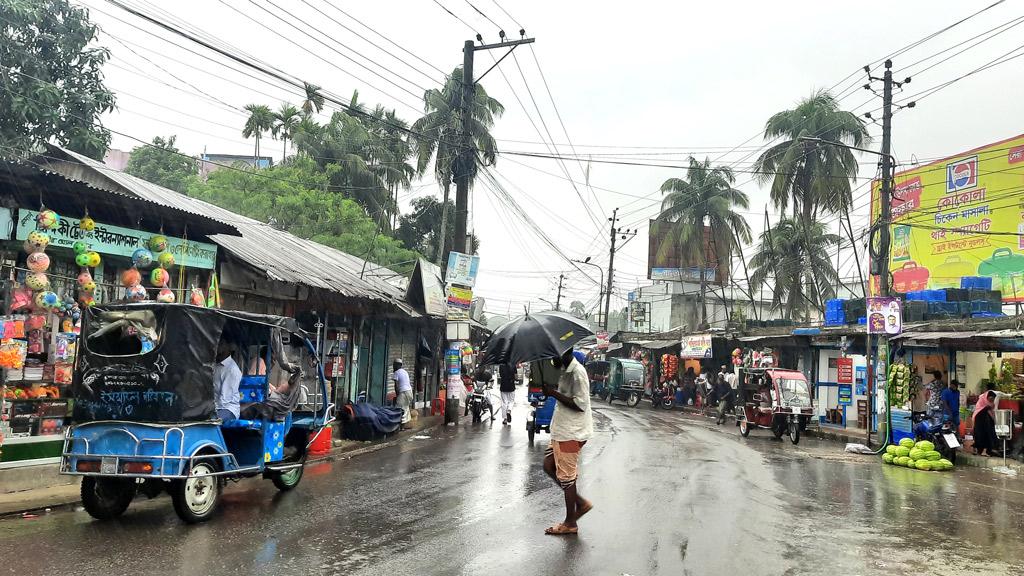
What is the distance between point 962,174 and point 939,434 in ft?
49.8

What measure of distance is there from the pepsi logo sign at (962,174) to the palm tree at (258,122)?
3843 cm

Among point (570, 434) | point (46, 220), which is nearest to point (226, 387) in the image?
point (46, 220)

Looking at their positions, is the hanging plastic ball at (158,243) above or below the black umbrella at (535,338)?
above

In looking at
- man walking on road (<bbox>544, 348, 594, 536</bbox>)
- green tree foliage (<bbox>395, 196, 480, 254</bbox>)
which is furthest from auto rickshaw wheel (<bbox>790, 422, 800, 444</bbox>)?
green tree foliage (<bbox>395, 196, 480, 254</bbox>)

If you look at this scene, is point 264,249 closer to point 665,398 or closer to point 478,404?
point 478,404

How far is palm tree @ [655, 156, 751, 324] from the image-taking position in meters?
44.4

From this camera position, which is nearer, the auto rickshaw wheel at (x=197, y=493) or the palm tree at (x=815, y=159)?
the auto rickshaw wheel at (x=197, y=493)

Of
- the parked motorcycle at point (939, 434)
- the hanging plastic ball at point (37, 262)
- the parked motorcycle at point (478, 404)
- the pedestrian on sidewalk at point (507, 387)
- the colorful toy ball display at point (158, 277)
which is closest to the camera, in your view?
the hanging plastic ball at point (37, 262)

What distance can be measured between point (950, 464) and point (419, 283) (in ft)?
46.9

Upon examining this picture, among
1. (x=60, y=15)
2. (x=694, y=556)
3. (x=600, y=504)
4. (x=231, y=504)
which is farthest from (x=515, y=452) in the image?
(x=60, y=15)

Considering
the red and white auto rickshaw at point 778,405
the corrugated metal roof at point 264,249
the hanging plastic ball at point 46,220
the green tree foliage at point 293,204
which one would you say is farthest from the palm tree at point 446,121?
the hanging plastic ball at point 46,220

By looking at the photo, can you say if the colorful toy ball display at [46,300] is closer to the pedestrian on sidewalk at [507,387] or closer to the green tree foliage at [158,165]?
the pedestrian on sidewalk at [507,387]

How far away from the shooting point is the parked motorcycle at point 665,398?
3888 cm

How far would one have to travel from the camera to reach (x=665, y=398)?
39.1 meters
